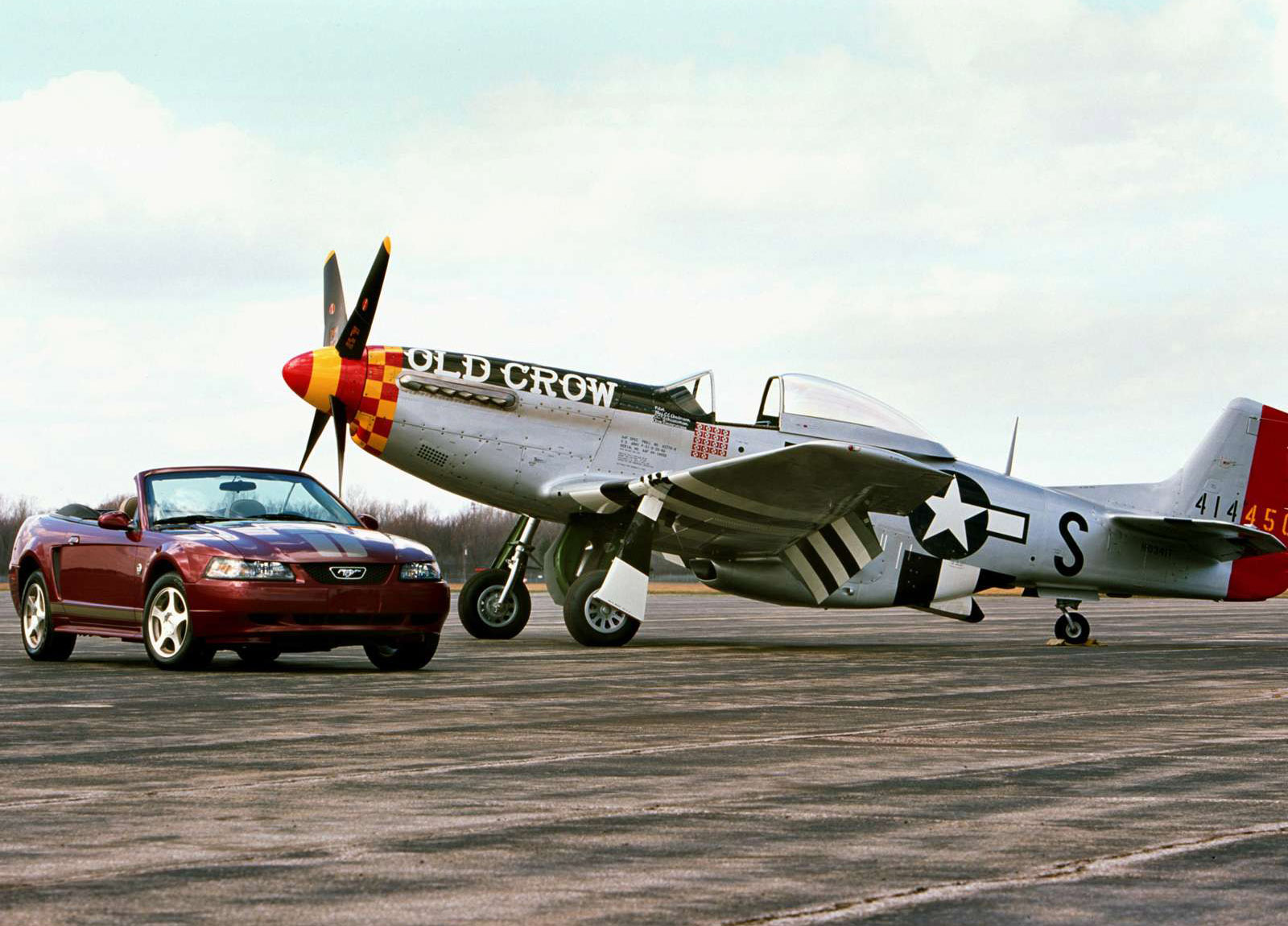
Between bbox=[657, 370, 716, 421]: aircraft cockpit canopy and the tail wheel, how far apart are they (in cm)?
538

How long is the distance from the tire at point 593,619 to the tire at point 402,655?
12.9 feet

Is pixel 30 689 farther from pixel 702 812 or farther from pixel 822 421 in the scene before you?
pixel 822 421

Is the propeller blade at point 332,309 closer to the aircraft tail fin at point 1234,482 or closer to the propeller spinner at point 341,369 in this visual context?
the propeller spinner at point 341,369

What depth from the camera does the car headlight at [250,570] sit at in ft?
40.0

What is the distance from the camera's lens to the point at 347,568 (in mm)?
12383

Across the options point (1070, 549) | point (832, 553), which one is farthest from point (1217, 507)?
point (832, 553)

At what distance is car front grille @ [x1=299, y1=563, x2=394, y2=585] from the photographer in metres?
12.3

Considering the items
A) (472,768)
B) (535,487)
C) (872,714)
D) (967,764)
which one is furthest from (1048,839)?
(535,487)

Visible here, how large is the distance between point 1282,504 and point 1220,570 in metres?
1.74

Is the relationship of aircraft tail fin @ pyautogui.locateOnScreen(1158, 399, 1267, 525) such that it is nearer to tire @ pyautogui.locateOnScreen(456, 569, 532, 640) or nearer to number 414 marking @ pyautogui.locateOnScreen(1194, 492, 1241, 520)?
number 414 marking @ pyautogui.locateOnScreen(1194, 492, 1241, 520)

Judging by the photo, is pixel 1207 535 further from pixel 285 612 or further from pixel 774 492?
pixel 285 612

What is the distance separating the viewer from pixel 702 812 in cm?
582

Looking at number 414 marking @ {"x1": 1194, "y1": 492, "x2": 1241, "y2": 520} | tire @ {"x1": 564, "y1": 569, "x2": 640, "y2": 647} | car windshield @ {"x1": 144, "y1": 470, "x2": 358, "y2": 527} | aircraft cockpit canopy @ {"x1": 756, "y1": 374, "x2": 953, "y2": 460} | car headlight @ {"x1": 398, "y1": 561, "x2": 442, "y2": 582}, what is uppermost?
aircraft cockpit canopy @ {"x1": 756, "y1": 374, "x2": 953, "y2": 460}

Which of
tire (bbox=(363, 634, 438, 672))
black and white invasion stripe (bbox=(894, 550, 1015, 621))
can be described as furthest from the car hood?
black and white invasion stripe (bbox=(894, 550, 1015, 621))
